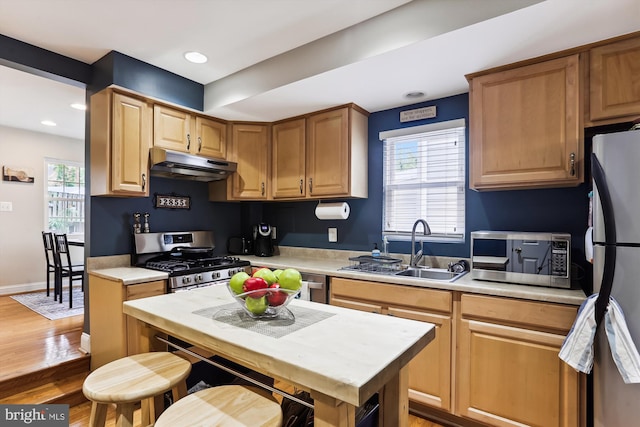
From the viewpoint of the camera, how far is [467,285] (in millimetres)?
2023

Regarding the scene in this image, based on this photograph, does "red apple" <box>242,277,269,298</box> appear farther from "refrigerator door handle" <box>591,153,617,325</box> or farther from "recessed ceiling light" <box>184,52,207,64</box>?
"recessed ceiling light" <box>184,52,207,64</box>

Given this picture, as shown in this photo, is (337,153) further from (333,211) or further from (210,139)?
(210,139)

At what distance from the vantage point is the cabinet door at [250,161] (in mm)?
3371

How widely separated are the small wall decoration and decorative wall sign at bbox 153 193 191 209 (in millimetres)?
3199

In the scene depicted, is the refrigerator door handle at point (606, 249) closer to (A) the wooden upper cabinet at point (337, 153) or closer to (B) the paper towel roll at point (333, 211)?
(A) the wooden upper cabinet at point (337, 153)

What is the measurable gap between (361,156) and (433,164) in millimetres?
622

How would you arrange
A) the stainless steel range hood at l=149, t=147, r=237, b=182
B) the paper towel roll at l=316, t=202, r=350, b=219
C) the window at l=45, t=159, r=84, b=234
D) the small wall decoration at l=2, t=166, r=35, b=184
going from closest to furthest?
the stainless steel range hood at l=149, t=147, r=237, b=182 → the paper towel roll at l=316, t=202, r=350, b=219 → the small wall decoration at l=2, t=166, r=35, b=184 → the window at l=45, t=159, r=84, b=234

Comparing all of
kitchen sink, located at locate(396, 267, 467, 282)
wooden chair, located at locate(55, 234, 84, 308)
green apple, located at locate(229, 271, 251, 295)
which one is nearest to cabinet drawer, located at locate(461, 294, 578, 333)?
kitchen sink, located at locate(396, 267, 467, 282)

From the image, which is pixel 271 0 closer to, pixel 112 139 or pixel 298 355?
pixel 112 139

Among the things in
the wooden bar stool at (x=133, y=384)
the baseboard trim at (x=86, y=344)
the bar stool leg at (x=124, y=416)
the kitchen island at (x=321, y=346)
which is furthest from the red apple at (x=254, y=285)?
the baseboard trim at (x=86, y=344)

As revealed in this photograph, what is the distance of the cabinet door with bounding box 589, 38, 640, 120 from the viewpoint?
5.82 feet

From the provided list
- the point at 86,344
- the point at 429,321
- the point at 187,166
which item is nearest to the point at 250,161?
the point at 187,166

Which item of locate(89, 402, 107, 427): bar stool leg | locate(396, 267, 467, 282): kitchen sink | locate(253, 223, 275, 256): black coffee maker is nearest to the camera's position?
locate(89, 402, 107, 427): bar stool leg

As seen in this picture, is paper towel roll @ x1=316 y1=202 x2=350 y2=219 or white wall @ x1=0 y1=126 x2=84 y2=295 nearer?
paper towel roll @ x1=316 y1=202 x2=350 y2=219
